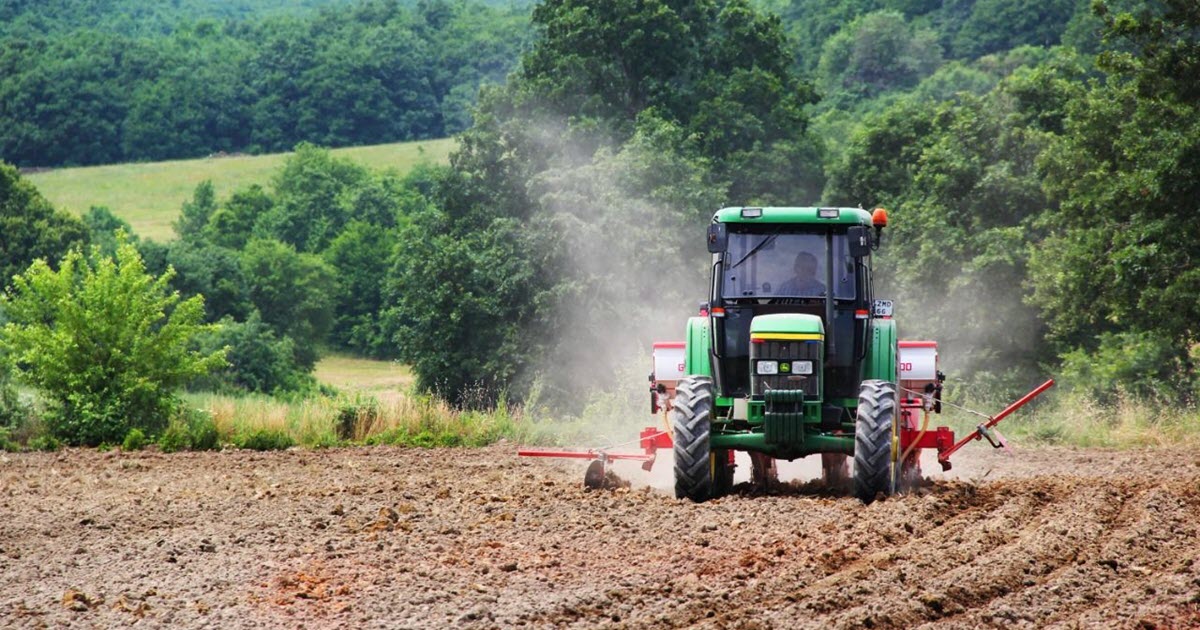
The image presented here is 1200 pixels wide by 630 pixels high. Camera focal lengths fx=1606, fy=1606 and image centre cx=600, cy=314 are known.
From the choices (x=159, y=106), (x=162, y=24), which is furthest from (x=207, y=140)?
(x=162, y=24)

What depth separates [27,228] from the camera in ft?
205

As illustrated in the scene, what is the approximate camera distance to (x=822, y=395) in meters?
13.9

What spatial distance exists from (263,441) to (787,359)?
11031mm

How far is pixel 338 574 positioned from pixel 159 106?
103 metres

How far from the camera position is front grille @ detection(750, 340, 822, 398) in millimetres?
13656

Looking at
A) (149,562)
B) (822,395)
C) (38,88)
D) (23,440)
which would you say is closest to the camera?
(149,562)

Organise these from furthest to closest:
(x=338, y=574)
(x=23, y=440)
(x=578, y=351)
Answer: (x=578, y=351), (x=23, y=440), (x=338, y=574)

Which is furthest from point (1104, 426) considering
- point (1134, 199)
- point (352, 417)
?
point (352, 417)

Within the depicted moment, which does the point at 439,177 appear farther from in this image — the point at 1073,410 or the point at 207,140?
the point at 207,140

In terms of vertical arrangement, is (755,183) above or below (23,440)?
above

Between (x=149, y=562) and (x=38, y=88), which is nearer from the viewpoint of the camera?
(x=149, y=562)

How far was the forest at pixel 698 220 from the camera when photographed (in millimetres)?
27328

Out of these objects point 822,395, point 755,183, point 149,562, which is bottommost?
point 149,562

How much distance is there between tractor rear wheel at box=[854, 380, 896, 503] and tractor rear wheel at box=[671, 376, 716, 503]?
4.10ft
